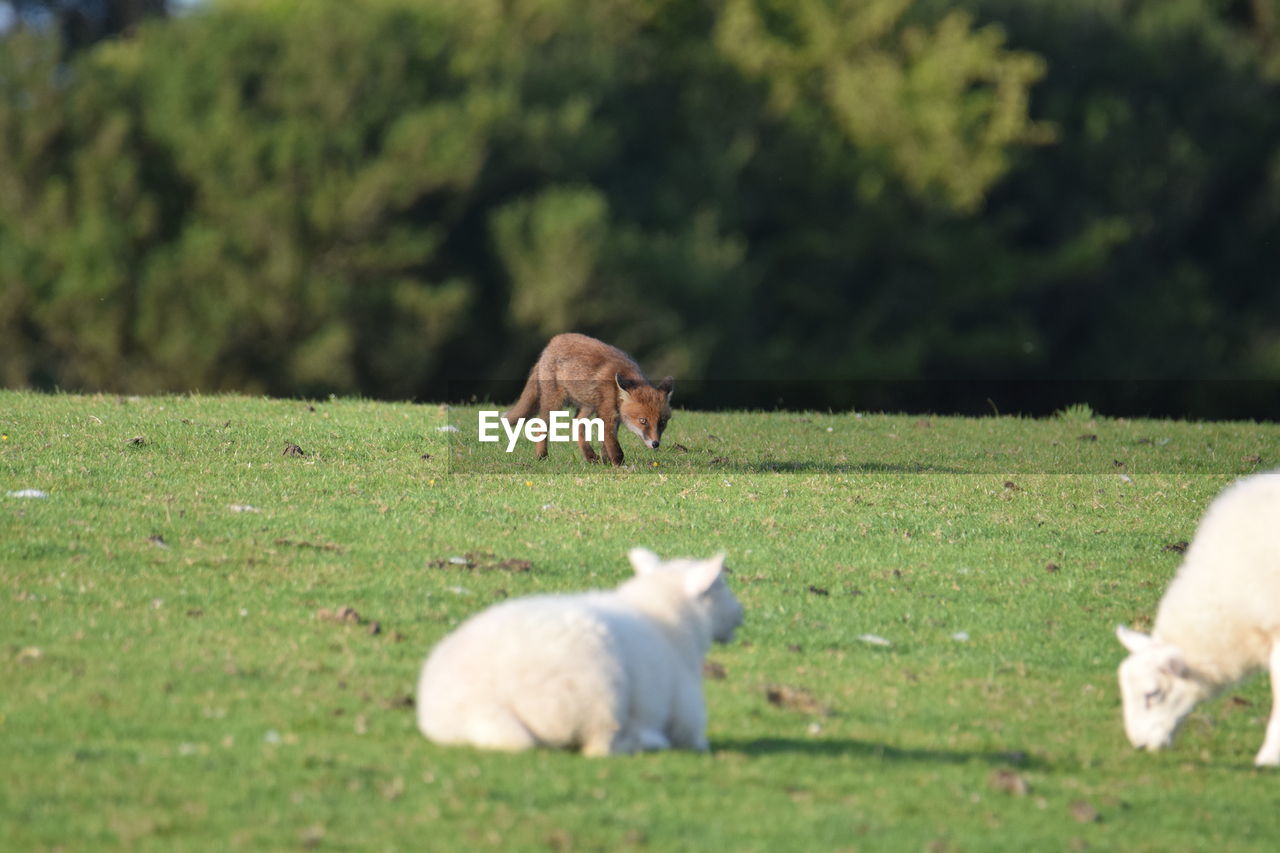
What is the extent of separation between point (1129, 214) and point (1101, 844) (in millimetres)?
40957

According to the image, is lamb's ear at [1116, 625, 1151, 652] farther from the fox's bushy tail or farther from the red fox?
the fox's bushy tail

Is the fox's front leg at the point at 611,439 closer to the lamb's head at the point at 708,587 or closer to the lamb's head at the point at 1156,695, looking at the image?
the lamb's head at the point at 708,587

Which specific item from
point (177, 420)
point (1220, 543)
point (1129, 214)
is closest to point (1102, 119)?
point (1129, 214)

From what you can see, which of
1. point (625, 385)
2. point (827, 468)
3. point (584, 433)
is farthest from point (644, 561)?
point (584, 433)

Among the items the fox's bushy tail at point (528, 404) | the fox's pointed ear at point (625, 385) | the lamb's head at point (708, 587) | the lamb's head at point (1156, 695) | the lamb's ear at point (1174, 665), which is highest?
the lamb's head at point (708, 587)

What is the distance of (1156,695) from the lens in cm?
869

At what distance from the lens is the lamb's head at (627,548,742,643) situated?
316 inches

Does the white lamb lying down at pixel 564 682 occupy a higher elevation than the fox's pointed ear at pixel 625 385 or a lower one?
higher

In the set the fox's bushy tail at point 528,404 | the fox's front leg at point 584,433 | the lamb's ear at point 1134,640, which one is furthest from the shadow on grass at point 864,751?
the fox's bushy tail at point 528,404

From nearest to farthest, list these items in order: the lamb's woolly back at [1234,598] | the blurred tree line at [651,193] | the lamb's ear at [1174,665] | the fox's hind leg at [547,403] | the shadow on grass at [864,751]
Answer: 1. the shadow on grass at [864,751]
2. the lamb's ear at [1174,665]
3. the lamb's woolly back at [1234,598]
4. the fox's hind leg at [547,403]
5. the blurred tree line at [651,193]

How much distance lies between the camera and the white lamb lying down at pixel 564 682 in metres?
7.12

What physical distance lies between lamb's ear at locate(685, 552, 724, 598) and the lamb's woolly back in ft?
9.32

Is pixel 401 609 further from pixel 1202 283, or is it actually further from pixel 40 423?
pixel 1202 283

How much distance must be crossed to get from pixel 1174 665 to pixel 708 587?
2647 mm
